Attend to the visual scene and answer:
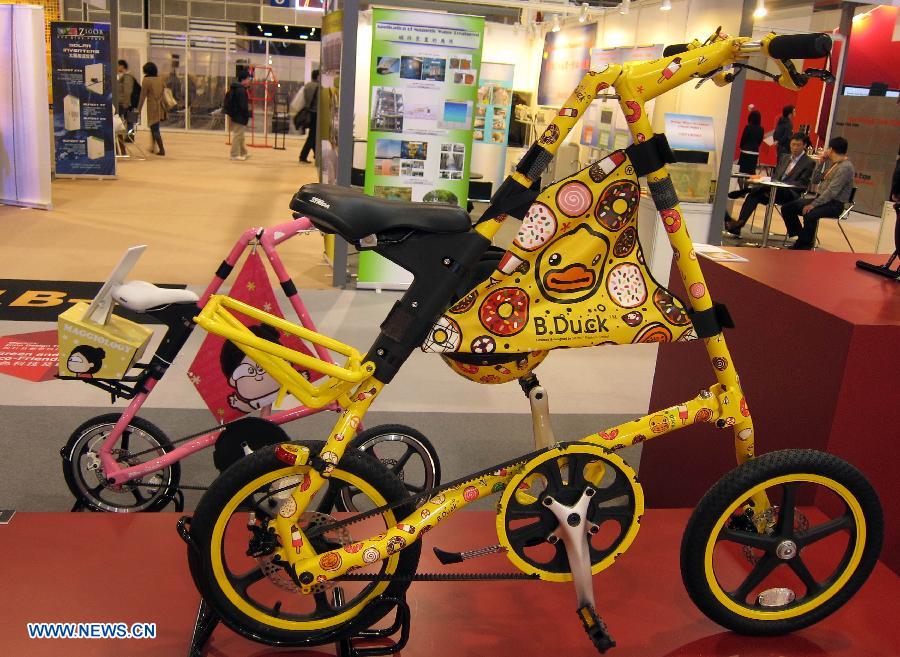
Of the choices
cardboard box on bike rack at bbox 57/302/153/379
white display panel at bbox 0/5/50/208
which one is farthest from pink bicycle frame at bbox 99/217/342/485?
white display panel at bbox 0/5/50/208

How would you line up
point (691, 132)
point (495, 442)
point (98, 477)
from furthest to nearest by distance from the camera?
point (691, 132), point (495, 442), point (98, 477)

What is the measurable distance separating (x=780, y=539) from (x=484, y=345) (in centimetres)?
82

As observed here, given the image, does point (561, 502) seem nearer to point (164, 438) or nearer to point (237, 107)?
point (164, 438)

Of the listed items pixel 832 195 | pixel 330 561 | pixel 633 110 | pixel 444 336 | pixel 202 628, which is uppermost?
pixel 633 110

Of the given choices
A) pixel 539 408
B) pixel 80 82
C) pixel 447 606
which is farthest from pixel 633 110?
pixel 80 82

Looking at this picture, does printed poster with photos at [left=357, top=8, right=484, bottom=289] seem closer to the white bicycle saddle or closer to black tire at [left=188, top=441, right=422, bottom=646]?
the white bicycle saddle

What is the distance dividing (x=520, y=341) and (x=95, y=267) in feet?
18.7

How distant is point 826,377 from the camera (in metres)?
2.50

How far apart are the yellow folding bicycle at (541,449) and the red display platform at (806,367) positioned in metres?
0.50

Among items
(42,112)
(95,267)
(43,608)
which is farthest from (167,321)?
(42,112)

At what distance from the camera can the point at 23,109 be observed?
8.92 m

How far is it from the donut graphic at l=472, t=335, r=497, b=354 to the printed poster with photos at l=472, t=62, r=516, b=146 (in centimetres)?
735

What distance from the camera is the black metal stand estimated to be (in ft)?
6.24

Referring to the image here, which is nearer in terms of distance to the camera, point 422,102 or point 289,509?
point 289,509
